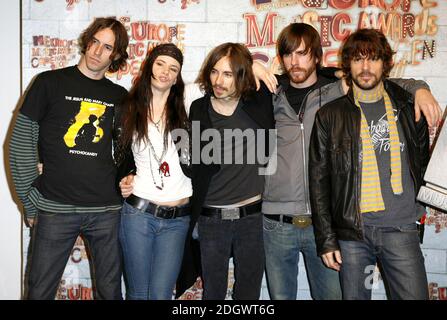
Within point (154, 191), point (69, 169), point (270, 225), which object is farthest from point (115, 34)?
point (270, 225)

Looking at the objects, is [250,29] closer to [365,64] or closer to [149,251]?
[365,64]

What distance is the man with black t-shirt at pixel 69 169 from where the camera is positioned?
2602 millimetres

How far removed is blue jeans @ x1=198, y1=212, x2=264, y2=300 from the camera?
266 cm

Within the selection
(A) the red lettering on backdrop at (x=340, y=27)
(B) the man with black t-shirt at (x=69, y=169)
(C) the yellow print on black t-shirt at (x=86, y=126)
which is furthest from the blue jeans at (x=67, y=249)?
(A) the red lettering on backdrop at (x=340, y=27)

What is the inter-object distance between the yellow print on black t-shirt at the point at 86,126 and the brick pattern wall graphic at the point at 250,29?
2.67 feet

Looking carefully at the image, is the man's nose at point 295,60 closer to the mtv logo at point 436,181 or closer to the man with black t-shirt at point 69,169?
the mtv logo at point 436,181

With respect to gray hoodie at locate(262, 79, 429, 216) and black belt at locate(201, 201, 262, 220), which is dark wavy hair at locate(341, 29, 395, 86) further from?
black belt at locate(201, 201, 262, 220)

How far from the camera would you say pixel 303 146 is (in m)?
2.71

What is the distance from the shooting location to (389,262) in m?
2.46

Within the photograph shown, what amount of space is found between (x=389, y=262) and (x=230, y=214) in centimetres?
96
